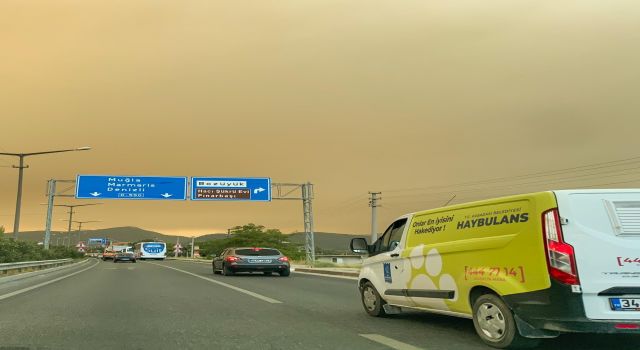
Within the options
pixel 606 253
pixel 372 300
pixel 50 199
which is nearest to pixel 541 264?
pixel 606 253

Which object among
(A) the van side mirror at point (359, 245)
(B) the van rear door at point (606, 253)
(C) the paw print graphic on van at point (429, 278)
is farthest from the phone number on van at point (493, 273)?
(A) the van side mirror at point (359, 245)

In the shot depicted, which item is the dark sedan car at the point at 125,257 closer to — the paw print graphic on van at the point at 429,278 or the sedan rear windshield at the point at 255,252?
the sedan rear windshield at the point at 255,252

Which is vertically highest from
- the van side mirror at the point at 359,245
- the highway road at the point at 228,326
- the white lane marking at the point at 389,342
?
the van side mirror at the point at 359,245

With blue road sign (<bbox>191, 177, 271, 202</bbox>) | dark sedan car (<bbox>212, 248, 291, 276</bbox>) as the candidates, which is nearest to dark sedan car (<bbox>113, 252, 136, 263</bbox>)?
blue road sign (<bbox>191, 177, 271, 202</bbox>)

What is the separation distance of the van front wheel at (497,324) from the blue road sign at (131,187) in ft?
131

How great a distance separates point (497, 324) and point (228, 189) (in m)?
39.4

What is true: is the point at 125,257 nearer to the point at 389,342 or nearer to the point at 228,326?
the point at 228,326

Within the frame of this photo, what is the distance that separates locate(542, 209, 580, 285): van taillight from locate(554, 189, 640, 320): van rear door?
5 cm

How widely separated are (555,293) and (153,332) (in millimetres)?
5504

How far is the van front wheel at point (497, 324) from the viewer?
21.0ft

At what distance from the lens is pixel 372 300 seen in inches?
386

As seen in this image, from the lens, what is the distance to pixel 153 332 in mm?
8148

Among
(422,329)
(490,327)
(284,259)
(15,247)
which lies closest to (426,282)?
(422,329)

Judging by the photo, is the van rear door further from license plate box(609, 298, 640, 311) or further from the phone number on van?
the phone number on van
